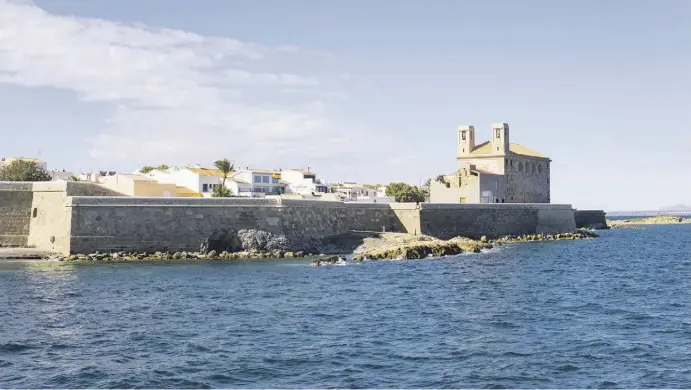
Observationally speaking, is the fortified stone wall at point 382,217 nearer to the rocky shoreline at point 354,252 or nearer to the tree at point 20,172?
the rocky shoreline at point 354,252

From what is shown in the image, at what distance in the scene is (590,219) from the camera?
100 metres

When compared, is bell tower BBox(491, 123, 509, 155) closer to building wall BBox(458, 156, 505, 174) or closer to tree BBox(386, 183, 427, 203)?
building wall BBox(458, 156, 505, 174)

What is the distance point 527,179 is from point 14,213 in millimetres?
56595

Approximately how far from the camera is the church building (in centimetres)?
7406

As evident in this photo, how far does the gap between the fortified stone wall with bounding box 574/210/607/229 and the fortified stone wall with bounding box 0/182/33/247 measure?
232 ft

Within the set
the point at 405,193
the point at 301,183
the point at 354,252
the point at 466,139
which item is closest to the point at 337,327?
the point at 354,252

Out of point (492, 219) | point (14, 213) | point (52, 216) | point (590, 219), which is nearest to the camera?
point (52, 216)

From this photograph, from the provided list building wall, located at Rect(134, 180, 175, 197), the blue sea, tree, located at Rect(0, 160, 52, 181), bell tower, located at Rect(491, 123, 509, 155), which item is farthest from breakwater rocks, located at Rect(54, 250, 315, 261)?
bell tower, located at Rect(491, 123, 509, 155)

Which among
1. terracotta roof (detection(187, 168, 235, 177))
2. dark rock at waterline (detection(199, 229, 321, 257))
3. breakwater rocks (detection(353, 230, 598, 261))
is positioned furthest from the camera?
terracotta roof (detection(187, 168, 235, 177))

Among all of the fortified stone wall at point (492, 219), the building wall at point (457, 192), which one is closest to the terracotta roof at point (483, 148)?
the building wall at point (457, 192)

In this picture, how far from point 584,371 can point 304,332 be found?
8.52m

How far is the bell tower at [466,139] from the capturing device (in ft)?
266

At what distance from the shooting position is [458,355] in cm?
1920

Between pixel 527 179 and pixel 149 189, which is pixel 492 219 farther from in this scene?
pixel 149 189
